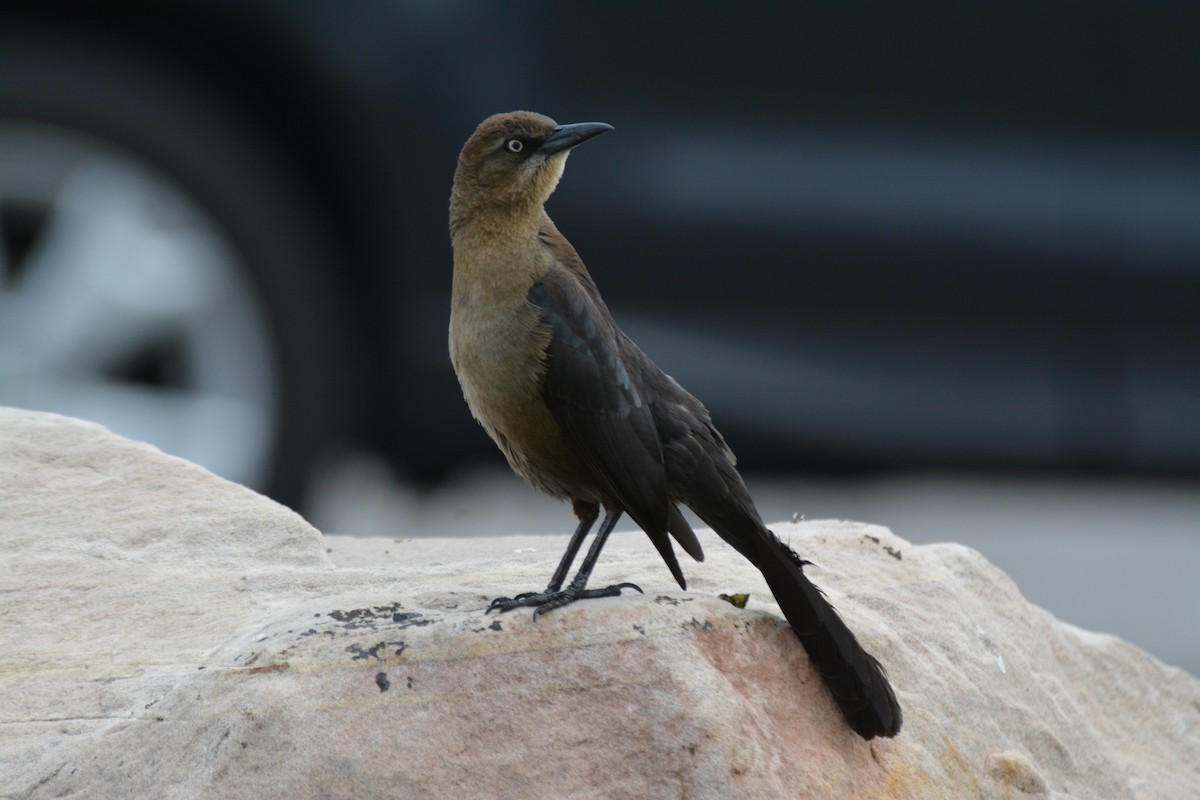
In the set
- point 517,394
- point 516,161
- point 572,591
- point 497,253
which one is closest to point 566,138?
point 516,161

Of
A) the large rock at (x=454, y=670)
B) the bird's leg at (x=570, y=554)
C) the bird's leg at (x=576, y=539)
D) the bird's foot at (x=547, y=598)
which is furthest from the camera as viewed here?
the bird's leg at (x=576, y=539)

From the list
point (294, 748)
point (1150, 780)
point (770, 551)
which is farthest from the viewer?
point (1150, 780)

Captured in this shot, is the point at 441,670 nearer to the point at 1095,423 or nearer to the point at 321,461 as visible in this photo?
the point at 321,461

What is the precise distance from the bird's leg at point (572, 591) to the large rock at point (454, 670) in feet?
0.19

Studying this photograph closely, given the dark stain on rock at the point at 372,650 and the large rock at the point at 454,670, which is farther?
the dark stain on rock at the point at 372,650

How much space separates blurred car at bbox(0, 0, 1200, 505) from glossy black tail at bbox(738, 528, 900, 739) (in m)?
2.87

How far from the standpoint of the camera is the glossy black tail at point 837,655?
3.87 meters

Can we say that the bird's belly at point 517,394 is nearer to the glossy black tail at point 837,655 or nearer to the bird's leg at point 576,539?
the bird's leg at point 576,539

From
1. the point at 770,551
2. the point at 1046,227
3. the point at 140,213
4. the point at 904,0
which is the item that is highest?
the point at 904,0

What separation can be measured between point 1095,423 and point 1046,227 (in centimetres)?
88

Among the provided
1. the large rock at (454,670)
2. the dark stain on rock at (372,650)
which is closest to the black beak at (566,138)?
the large rock at (454,670)

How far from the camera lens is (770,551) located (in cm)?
405

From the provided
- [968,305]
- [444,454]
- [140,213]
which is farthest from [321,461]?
[968,305]

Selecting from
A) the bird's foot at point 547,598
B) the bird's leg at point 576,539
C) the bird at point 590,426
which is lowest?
the bird's foot at point 547,598
